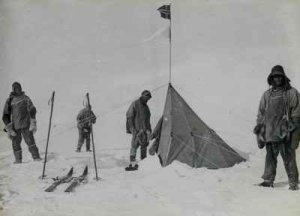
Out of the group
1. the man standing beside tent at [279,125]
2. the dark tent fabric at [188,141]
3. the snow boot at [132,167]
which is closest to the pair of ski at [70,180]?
the snow boot at [132,167]

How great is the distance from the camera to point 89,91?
4.45 meters

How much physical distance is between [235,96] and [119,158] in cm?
103

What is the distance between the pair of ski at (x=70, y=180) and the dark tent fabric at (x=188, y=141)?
0.60m

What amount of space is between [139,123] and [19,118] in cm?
95

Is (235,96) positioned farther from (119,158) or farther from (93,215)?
(93,215)

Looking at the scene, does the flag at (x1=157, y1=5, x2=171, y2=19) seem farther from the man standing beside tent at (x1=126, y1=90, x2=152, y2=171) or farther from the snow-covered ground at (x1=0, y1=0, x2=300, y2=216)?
the man standing beside tent at (x1=126, y1=90, x2=152, y2=171)

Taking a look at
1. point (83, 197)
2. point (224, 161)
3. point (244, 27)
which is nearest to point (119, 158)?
point (83, 197)

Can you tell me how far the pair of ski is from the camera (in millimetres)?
4102

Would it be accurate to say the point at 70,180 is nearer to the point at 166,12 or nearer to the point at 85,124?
the point at 85,124

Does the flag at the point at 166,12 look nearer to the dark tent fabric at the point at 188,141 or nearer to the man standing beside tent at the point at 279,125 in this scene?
the dark tent fabric at the point at 188,141

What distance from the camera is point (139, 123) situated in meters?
4.49

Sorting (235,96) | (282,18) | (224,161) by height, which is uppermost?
(282,18)

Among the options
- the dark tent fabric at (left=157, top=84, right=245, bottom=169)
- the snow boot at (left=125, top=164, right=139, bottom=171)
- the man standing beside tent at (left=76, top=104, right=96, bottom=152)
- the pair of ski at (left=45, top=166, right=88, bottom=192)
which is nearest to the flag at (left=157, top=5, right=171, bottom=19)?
the dark tent fabric at (left=157, top=84, right=245, bottom=169)

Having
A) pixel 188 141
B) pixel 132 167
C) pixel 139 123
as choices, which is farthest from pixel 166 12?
pixel 132 167
